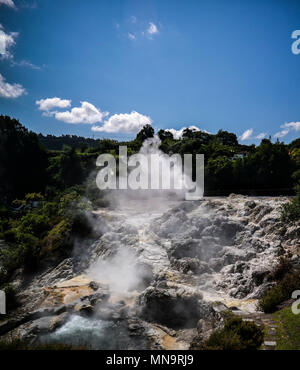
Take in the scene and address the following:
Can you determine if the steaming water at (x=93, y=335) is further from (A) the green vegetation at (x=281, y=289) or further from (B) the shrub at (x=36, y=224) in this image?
(B) the shrub at (x=36, y=224)

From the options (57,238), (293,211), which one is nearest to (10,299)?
(57,238)

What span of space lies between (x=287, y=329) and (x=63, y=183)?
118ft

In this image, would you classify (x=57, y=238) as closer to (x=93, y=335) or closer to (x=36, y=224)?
(x=36, y=224)

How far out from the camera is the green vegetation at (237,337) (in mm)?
5953

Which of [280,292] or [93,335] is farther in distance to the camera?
[93,335]

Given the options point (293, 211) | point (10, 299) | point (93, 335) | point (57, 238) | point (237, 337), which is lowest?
point (10, 299)

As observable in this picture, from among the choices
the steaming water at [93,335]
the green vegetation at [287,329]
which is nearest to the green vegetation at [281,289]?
the green vegetation at [287,329]

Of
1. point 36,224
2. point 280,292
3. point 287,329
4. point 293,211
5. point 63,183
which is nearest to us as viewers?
point 287,329

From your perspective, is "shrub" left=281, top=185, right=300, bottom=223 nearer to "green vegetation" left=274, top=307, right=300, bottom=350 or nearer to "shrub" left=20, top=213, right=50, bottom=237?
"green vegetation" left=274, top=307, right=300, bottom=350

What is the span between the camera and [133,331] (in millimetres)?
9141

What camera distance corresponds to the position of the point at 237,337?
20.1 ft

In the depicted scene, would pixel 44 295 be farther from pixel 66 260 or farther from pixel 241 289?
pixel 241 289

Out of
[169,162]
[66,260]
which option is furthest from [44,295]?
[169,162]
